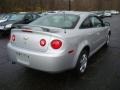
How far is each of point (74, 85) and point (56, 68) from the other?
63 cm

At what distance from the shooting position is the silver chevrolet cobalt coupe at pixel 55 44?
398 cm

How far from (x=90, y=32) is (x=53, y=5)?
49689 millimetres

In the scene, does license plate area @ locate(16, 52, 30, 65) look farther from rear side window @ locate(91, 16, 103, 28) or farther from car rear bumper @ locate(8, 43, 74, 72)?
rear side window @ locate(91, 16, 103, 28)

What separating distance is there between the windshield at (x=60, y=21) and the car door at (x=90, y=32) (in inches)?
10.1

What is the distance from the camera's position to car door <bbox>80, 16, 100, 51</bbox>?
4.92 metres

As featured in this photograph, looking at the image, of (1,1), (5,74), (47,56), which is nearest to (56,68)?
(47,56)

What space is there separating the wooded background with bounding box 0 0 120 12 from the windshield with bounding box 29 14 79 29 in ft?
101

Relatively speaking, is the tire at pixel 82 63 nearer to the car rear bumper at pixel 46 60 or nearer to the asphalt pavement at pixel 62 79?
the asphalt pavement at pixel 62 79

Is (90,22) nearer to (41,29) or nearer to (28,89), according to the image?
(41,29)

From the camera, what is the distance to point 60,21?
196 inches

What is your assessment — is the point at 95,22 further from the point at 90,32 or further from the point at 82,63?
the point at 82,63

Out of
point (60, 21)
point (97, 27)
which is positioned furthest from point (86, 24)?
Answer: point (97, 27)

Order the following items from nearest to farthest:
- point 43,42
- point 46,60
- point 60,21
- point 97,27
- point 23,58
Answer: point 46,60
point 43,42
point 23,58
point 60,21
point 97,27

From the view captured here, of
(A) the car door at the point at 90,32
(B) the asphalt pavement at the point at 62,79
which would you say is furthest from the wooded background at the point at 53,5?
(B) the asphalt pavement at the point at 62,79
